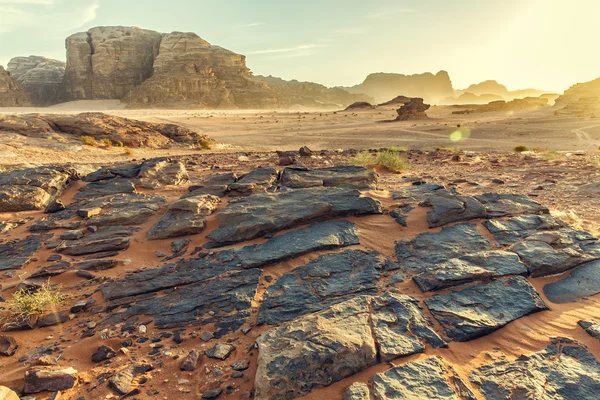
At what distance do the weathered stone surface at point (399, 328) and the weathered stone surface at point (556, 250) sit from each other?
1.96m

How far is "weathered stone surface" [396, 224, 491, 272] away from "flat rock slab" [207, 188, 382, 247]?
1.12 meters

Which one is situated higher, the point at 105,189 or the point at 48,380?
the point at 105,189

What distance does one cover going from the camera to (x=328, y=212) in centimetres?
622

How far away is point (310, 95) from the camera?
470ft

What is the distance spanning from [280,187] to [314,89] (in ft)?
499

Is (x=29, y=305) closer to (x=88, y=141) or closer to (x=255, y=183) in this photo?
(x=255, y=183)

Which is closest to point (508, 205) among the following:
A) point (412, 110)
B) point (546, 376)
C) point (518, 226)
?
point (518, 226)

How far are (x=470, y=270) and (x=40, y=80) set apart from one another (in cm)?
11434

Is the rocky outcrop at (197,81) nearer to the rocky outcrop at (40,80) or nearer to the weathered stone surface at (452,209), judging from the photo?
the rocky outcrop at (40,80)

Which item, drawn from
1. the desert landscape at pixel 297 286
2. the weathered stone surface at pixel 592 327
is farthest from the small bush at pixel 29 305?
the weathered stone surface at pixel 592 327

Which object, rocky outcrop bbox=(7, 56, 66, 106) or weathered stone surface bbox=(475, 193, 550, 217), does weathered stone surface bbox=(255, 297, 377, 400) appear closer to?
weathered stone surface bbox=(475, 193, 550, 217)

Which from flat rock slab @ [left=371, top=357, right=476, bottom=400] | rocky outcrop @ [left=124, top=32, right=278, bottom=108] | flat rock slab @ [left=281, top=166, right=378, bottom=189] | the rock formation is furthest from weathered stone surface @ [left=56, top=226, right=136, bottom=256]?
rocky outcrop @ [left=124, top=32, right=278, bottom=108]

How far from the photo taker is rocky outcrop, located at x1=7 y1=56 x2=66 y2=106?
87750mm

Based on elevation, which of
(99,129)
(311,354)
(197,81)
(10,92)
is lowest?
(311,354)
